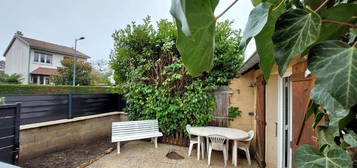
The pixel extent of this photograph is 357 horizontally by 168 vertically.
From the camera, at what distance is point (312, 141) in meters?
1.61

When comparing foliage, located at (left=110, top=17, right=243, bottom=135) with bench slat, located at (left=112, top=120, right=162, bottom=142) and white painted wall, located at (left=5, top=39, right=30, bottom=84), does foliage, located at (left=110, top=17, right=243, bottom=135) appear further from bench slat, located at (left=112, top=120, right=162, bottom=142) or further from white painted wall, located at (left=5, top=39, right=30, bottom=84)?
white painted wall, located at (left=5, top=39, right=30, bottom=84)

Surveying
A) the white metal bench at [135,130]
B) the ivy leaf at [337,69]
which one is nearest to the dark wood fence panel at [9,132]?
the white metal bench at [135,130]

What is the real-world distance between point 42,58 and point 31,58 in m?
0.99

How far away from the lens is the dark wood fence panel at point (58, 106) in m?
3.50

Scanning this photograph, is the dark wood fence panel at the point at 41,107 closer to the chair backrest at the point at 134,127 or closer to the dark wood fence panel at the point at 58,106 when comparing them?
the dark wood fence panel at the point at 58,106

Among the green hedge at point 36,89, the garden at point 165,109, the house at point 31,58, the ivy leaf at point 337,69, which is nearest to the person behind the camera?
the ivy leaf at point 337,69

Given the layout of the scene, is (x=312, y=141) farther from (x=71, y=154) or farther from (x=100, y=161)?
(x=71, y=154)

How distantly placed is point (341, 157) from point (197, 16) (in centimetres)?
47

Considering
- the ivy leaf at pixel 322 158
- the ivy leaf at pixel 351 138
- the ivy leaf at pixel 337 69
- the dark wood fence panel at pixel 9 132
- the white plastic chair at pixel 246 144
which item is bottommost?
the white plastic chair at pixel 246 144

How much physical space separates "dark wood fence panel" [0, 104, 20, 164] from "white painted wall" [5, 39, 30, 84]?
17.0 m

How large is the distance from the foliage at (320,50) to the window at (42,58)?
68.8 feet

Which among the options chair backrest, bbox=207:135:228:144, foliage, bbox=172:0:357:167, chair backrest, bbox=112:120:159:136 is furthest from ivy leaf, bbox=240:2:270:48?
chair backrest, bbox=112:120:159:136

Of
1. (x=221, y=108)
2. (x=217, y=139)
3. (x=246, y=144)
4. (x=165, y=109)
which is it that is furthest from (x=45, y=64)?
(x=246, y=144)

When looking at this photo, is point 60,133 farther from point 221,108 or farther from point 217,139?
point 221,108
